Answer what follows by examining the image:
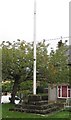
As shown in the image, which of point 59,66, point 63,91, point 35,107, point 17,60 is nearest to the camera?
point 35,107

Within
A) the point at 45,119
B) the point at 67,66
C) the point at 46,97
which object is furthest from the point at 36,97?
the point at 46,97

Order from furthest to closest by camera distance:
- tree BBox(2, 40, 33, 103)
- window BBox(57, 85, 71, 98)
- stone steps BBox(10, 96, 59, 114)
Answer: window BBox(57, 85, 71, 98) → tree BBox(2, 40, 33, 103) → stone steps BBox(10, 96, 59, 114)

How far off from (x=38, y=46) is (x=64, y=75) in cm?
Result: 343

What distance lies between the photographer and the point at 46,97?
41906 millimetres

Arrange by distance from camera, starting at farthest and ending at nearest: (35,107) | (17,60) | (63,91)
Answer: (63,91) → (17,60) → (35,107)

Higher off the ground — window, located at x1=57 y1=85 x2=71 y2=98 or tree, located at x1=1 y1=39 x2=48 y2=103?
tree, located at x1=1 y1=39 x2=48 y2=103

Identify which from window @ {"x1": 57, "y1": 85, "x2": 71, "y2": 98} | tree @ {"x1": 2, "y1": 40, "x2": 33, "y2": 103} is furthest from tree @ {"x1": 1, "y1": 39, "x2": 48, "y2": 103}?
window @ {"x1": 57, "y1": 85, "x2": 71, "y2": 98}

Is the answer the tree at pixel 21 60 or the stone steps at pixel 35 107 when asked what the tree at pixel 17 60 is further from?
the stone steps at pixel 35 107

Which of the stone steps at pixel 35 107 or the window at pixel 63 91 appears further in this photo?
the window at pixel 63 91

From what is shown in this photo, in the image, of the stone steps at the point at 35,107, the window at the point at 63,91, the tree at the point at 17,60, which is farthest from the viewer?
the window at the point at 63,91

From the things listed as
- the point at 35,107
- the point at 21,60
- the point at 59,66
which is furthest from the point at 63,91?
the point at 35,107

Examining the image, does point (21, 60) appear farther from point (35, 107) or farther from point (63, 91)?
point (63, 91)

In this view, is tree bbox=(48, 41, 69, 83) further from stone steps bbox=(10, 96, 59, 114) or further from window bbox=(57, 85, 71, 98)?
window bbox=(57, 85, 71, 98)

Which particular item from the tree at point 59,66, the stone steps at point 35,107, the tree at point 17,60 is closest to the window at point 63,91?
the tree at point 59,66
